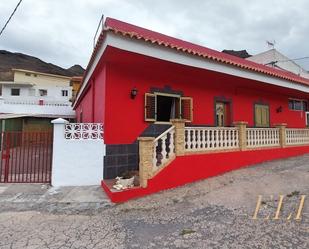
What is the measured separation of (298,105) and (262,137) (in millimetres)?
6982

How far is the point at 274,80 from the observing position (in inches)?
398

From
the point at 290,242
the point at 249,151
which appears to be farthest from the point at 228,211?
the point at 249,151

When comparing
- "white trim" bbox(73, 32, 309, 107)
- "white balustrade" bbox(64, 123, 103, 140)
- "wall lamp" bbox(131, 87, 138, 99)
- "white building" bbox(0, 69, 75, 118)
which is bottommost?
"white balustrade" bbox(64, 123, 103, 140)

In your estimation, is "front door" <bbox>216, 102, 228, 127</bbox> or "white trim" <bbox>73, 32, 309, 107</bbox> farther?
"front door" <bbox>216, 102, 228, 127</bbox>

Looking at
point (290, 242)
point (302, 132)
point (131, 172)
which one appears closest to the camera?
point (290, 242)

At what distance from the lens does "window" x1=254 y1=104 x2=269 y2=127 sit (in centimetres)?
1147

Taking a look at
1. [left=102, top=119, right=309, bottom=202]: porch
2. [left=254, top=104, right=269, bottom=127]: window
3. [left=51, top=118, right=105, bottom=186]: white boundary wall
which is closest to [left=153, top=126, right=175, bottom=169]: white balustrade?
[left=102, top=119, right=309, bottom=202]: porch

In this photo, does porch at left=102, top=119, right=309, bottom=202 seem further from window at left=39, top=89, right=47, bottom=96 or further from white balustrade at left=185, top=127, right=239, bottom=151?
window at left=39, top=89, right=47, bottom=96

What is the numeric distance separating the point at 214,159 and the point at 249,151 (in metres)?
1.69

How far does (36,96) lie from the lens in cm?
3198

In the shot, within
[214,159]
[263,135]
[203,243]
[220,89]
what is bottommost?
[203,243]

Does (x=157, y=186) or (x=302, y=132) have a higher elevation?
(x=302, y=132)

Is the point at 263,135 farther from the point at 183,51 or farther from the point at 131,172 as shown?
the point at 131,172

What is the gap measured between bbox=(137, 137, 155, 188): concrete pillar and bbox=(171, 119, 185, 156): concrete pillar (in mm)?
909
